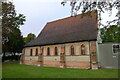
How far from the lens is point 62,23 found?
31125 mm

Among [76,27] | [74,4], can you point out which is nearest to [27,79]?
[74,4]

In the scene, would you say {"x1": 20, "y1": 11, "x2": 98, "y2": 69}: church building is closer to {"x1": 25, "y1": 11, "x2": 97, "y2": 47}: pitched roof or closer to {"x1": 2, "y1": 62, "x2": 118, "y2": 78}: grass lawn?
{"x1": 25, "y1": 11, "x2": 97, "y2": 47}: pitched roof

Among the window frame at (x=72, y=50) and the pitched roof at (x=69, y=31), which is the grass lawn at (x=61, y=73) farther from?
the pitched roof at (x=69, y=31)

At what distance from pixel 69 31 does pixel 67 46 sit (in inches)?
156

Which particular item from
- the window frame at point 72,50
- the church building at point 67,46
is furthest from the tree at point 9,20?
the window frame at point 72,50

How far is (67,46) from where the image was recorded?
2481 cm

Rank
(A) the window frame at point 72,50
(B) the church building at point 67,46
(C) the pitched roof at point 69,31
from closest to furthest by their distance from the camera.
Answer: (B) the church building at point 67,46
(C) the pitched roof at point 69,31
(A) the window frame at point 72,50

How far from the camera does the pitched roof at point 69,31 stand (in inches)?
929

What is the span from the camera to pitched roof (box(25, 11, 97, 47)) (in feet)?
77.4

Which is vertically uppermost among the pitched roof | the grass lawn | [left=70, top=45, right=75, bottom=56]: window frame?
the pitched roof

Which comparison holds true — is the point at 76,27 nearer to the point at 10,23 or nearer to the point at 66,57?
the point at 66,57

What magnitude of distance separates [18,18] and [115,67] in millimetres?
24024

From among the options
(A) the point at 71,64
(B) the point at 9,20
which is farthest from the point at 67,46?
(B) the point at 9,20

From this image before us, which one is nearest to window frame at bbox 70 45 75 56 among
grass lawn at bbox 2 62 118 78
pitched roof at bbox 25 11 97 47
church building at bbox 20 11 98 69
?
church building at bbox 20 11 98 69
